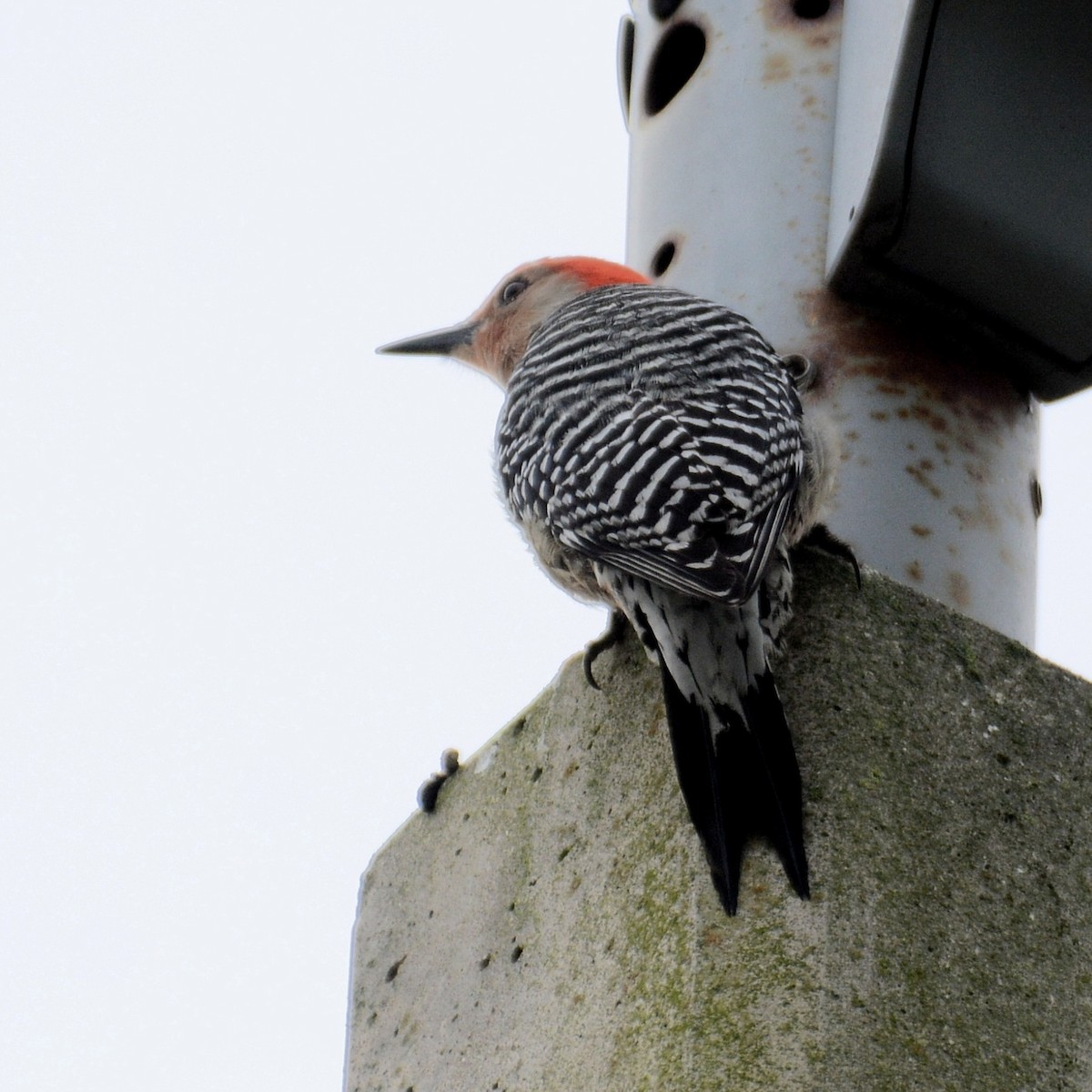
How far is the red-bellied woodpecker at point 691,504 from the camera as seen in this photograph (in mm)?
2689

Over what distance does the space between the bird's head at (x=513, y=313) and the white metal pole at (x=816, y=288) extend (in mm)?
437

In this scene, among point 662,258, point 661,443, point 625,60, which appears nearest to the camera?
point 661,443

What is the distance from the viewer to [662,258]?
4305 millimetres

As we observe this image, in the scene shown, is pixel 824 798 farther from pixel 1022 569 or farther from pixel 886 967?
pixel 1022 569

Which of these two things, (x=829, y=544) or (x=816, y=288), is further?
(x=816, y=288)

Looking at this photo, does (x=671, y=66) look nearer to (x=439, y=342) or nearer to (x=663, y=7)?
(x=663, y=7)

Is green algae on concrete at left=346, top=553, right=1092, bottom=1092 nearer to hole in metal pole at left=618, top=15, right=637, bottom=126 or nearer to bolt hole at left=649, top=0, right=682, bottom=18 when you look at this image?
bolt hole at left=649, top=0, right=682, bottom=18

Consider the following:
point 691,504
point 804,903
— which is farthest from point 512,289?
point 804,903

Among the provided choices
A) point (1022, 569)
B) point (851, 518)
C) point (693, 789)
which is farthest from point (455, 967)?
point (1022, 569)

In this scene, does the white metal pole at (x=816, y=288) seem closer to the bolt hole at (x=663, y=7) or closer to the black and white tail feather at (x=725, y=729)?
the bolt hole at (x=663, y=7)

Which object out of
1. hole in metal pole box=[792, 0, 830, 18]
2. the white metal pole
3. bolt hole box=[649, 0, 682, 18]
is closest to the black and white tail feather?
the white metal pole

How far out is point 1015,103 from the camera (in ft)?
10.6

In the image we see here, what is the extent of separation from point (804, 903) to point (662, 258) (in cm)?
225

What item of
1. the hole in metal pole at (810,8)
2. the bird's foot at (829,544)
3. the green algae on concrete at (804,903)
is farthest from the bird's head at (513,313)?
the green algae on concrete at (804,903)
